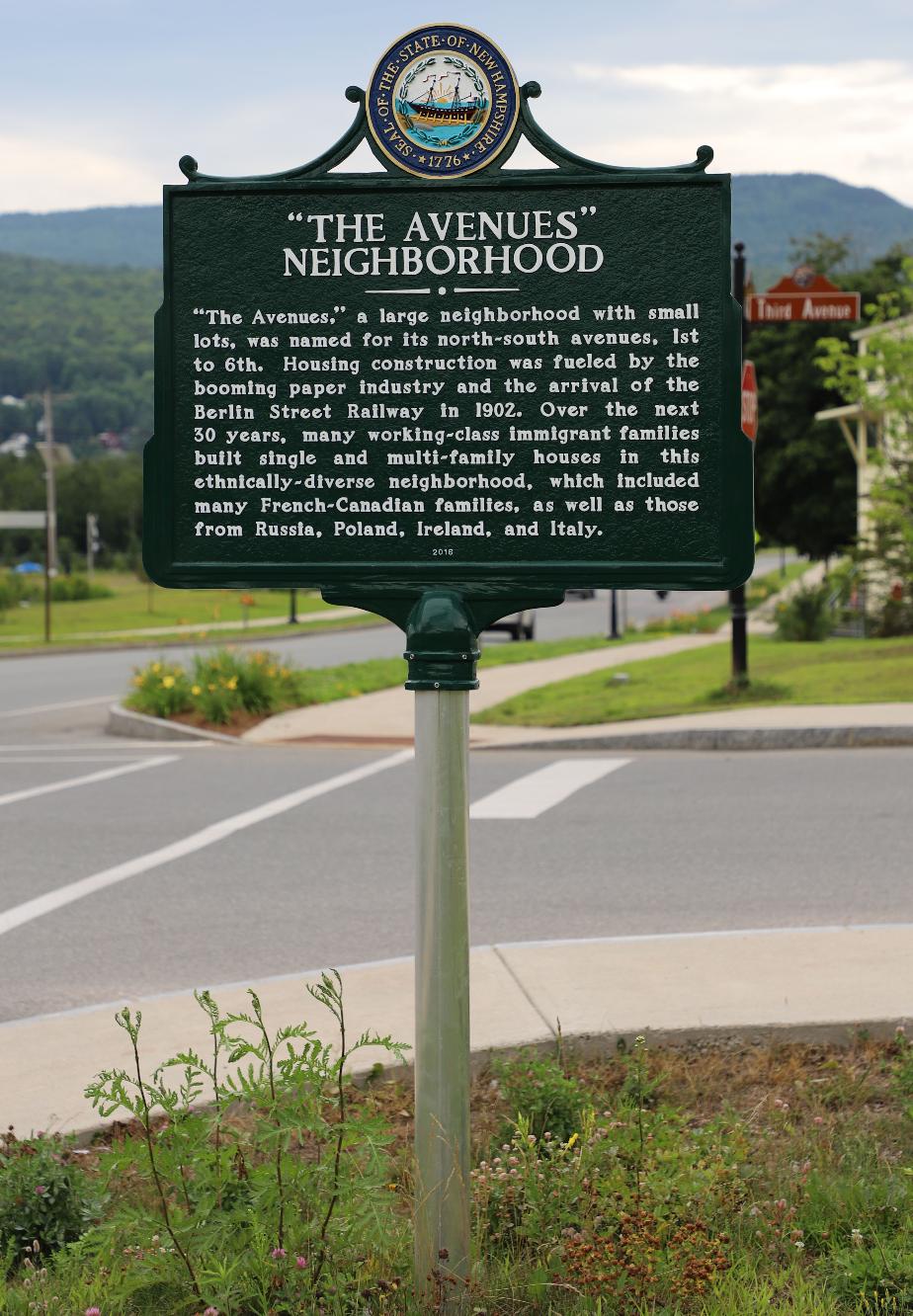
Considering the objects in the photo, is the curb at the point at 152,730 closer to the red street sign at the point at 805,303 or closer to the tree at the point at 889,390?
the red street sign at the point at 805,303

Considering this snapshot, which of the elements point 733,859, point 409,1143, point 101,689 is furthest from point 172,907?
point 101,689

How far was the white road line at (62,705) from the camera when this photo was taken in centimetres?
2038

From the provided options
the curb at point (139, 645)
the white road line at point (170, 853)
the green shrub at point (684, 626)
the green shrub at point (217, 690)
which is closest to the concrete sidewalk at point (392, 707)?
the green shrub at point (217, 690)

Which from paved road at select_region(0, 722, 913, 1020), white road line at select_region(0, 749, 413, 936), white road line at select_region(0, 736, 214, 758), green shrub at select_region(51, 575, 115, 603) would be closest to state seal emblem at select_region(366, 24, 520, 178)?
paved road at select_region(0, 722, 913, 1020)

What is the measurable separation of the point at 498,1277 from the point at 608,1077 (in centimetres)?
151

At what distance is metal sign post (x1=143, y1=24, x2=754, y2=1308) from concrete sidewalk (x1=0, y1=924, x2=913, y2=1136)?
1.97m

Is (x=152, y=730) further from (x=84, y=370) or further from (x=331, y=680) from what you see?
(x=84, y=370)

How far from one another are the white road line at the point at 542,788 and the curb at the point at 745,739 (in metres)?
0.91

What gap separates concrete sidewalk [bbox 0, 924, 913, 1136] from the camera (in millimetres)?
5270

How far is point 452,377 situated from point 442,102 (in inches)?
24.5

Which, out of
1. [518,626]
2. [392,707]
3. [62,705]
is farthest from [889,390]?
[518,626]

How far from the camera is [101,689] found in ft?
79.4

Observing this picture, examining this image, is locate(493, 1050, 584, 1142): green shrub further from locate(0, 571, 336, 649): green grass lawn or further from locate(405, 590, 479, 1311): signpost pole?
locate(0, 571, 336, 649): green grass lawn

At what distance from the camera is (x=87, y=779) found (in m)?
13.4
